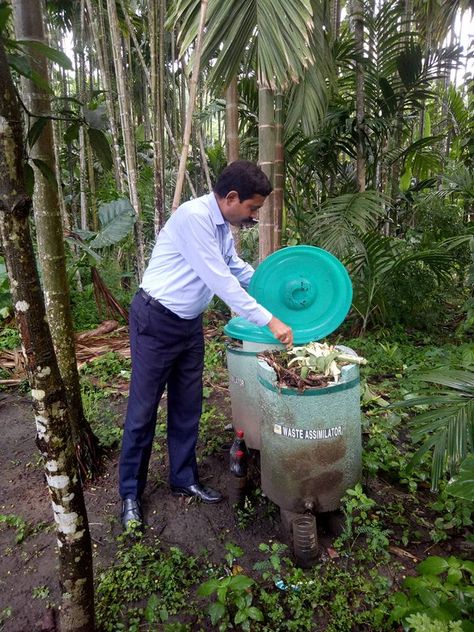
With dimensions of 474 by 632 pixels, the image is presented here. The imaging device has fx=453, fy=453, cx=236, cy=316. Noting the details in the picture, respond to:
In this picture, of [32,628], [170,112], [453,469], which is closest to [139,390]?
[32,628]

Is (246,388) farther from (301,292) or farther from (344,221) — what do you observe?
(344,221)

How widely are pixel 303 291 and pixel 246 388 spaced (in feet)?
2.21

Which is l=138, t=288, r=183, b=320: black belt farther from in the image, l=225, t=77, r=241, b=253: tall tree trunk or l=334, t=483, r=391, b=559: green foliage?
l=225, t=77, r=241, b=253: tall tree trunk

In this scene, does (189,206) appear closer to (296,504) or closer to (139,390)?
(139,390)

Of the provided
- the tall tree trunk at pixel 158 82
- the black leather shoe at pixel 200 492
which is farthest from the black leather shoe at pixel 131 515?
the tall tree trunk at pixel 158 82

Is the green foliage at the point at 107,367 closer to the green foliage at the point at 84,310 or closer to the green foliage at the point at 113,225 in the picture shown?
the green foliage at the point at 84,310

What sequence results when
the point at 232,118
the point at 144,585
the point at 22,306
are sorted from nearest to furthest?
Answer: 1. the point at 22,306
2. the point at 144,585
3. the point at 232,118

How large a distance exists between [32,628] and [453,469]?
1779mm

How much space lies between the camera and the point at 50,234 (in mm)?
2215

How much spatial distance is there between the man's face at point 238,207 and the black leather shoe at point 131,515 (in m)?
1.52

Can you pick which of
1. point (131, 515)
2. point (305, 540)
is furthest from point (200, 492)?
point (305, 540)

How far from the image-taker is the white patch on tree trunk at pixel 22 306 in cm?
120

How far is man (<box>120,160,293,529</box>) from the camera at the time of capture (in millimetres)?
2041

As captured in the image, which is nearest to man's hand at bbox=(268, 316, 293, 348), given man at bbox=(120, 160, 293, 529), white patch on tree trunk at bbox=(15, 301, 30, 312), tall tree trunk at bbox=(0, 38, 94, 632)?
man at bbox=(120, 160, 293, 529)
